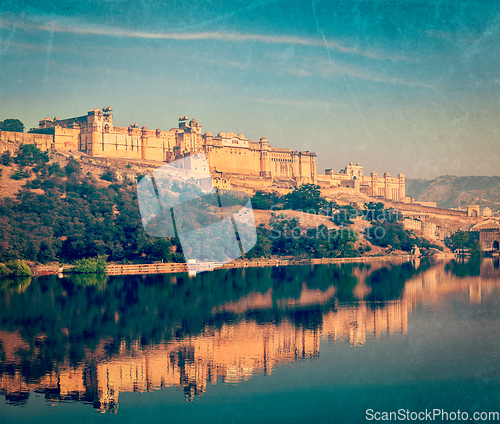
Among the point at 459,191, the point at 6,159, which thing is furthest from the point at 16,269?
the point at 459,191

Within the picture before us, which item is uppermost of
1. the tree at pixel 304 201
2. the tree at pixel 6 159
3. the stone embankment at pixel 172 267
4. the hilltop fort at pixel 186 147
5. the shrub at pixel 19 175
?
the hilltop fort at pixel 186 147

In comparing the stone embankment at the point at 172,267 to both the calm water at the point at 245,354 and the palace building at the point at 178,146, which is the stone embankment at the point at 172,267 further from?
the palace building at the point at 178,146

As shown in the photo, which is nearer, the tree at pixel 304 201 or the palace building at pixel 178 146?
the palace building at pixel 178 146

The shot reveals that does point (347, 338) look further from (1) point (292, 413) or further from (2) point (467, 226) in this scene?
(2) point (467, 226)

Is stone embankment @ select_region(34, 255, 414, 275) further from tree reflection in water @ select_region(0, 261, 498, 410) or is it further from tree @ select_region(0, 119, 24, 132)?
→ tree @ select_region(0, 119, 24, 132)

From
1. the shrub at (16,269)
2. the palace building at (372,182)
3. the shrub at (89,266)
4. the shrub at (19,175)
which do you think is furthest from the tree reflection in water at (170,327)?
the palace building at (372,182)

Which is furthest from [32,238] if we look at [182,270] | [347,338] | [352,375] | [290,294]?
[352,375]

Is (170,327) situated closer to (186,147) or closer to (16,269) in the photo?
(16,269)
